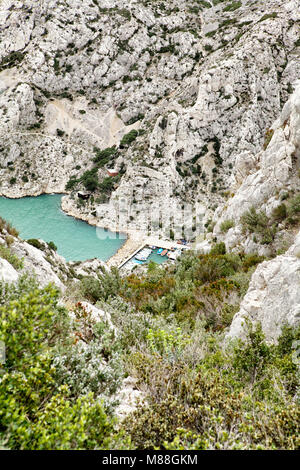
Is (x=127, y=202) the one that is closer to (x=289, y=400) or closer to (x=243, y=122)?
(x=243, y=122)

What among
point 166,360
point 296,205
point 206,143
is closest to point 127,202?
Answer: point 206,143

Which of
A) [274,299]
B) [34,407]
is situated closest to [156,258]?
[274,299]

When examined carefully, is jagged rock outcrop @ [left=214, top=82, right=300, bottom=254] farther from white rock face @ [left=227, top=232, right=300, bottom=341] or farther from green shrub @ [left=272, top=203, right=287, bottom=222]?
white rock face @ [left=227, top=232, right=300, bottom=341]

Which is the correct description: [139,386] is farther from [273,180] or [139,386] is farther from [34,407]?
[273,180]

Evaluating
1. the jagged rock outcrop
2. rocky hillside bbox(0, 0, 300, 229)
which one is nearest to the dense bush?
the jagged rock outcrop

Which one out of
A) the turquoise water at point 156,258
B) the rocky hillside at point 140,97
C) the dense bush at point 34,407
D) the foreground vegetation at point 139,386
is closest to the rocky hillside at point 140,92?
the rocky hillside at point 140,97

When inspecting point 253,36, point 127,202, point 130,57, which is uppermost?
point 130,57

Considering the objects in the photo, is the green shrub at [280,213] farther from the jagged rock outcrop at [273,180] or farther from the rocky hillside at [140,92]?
the rocky hillside at [140,92]

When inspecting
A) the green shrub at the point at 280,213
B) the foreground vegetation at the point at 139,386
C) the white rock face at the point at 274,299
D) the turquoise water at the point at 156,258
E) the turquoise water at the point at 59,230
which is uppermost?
the foreground vegetation at the point at 139,386
